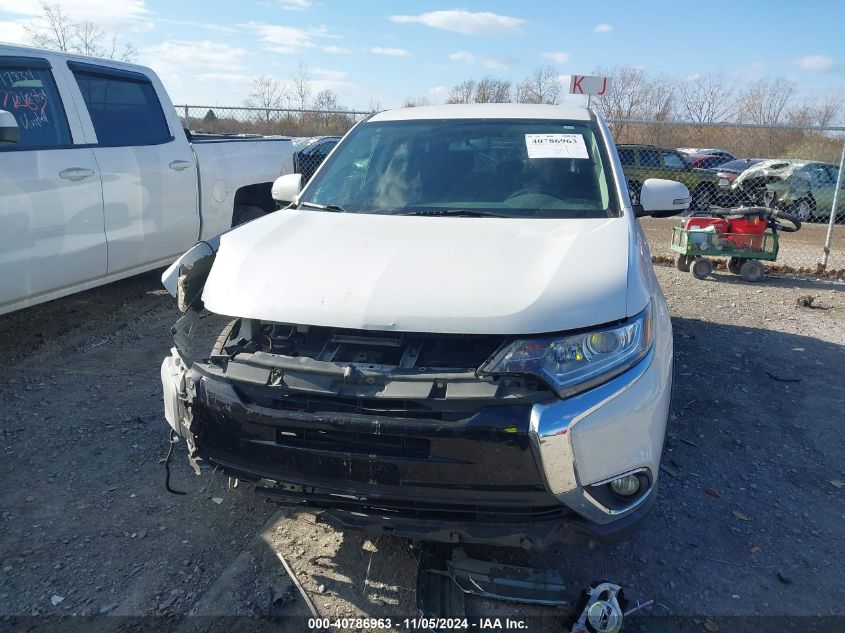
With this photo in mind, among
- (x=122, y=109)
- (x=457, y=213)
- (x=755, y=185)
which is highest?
(x=122, y=109)

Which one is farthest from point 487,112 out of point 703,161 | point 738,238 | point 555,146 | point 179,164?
point 703,161

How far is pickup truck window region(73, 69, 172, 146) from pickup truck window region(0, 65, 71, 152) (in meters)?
0.27

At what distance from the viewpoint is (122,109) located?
5363mm

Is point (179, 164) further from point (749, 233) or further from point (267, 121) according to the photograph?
point (267, 121)

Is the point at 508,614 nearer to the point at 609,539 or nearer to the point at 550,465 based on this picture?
the point at 609,539

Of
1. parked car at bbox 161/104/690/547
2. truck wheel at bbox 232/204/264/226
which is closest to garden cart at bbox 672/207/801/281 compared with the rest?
truck wheel at bbox 232/204/264/226

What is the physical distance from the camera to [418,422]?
2158mm

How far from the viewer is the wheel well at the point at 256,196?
6.71 metres

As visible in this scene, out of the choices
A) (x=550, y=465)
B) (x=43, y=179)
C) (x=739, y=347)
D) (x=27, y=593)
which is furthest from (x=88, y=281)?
(x=739, y=347)

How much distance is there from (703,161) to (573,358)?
61.1 feet

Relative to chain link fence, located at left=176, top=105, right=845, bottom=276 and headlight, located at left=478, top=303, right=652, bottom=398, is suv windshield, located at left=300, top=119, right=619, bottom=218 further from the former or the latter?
chain link fence, located at left=176, top=105, right=845, bottom=276

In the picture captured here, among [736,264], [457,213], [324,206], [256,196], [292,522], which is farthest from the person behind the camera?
[736,264]

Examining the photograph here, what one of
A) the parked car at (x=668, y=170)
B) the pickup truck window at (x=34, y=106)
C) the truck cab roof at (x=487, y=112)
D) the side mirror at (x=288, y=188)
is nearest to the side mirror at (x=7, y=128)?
the pickup truck window at (x=34, y=106)

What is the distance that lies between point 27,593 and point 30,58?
3677mm
